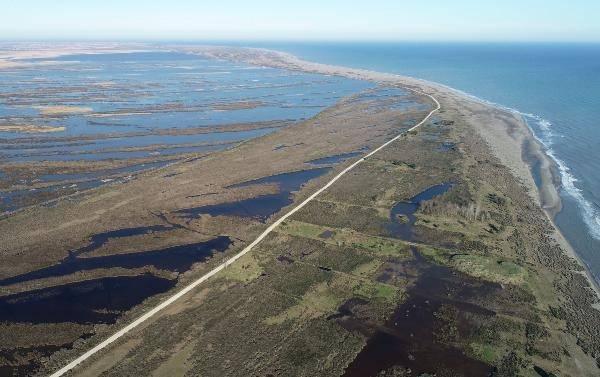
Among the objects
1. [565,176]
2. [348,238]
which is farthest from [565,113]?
[348,238]

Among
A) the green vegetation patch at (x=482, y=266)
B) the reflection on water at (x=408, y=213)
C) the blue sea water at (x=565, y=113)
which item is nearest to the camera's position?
the green vegetation patch at (x=482, y=266)

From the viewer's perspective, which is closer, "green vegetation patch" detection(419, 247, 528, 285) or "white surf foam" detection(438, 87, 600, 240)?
"green vegetation patch" detection(419, 247, 528, 285)

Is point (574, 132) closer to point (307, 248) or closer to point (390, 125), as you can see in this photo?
point (390, 125)

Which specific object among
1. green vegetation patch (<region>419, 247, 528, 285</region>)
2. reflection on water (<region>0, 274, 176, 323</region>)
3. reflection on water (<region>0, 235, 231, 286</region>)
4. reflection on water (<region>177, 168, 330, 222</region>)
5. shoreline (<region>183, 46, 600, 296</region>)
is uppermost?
shoreline (<region>183, 46, 600, 296</region>)

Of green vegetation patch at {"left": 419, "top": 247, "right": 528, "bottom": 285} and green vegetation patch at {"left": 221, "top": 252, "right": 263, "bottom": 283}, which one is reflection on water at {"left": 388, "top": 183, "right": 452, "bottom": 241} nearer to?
green vegetation patch at {"left": 419, "top": 247, "right": 528, "bottom": 285}

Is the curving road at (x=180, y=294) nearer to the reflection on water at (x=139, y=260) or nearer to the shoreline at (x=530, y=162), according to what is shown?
the reflection on water at (x=139, y=260)

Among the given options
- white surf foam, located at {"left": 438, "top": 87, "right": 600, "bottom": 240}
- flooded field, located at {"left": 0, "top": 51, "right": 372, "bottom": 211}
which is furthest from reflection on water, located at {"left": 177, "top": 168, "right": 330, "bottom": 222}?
white surf foam, located at {"left": 438, "top": 87, "right": 600, "bottom": 240}

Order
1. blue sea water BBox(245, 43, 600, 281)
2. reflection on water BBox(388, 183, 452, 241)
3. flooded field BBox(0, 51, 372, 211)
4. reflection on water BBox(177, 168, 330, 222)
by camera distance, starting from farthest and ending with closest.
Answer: flooded field BBox(0, 51, 372, 211)
reflection on water BBox(177, 168, 330, 222)
blue sea water BBox(245, 43, 600, 281)
reflection on water BBox(388, 183, 452, 241)

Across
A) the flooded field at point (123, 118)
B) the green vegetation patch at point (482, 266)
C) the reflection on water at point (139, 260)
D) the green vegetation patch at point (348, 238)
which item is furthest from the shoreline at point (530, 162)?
the flooded field at point (123, 118)

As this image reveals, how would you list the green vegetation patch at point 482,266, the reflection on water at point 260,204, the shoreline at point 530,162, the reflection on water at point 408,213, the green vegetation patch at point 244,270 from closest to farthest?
the green vegetation patch at point 244,270 < the green vegetation patch at point 482,266 < the shoreline at point 530,162 < the reflection on water at point 408,213 < the reflection on water at point 260,204
